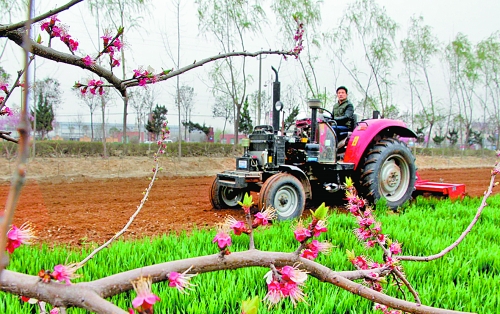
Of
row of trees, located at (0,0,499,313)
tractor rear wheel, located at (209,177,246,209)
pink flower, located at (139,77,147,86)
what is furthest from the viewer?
tractor rear wheel, located at (209,177,246,209)

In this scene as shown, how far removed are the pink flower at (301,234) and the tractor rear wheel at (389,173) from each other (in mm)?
5475

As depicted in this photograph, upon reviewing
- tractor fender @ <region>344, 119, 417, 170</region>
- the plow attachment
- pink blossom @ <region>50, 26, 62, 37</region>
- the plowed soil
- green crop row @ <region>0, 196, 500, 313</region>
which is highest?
pink blossom @ <region>50, 26, 62, 37</region>

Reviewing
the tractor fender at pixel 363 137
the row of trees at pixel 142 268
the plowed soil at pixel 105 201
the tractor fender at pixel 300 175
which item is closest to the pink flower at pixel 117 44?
the row of trees at pixel 142 268

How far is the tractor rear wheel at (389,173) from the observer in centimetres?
619

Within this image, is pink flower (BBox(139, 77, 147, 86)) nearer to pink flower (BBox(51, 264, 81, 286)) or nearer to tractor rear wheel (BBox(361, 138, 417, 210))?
pink flower (BBox(51, 264, 81, 286))

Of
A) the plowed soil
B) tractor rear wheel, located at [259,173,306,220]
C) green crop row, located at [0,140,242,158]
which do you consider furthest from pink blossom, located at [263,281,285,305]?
green crop row, located at [0,140,242,158]

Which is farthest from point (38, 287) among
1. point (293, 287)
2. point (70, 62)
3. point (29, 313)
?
point (29, 313)

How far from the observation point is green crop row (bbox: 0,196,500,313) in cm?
241

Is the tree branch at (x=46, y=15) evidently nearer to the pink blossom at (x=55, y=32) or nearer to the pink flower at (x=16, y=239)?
the pink blossom at (x=55, y=32)

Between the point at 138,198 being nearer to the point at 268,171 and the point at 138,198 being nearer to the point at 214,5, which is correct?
the point at 268,171

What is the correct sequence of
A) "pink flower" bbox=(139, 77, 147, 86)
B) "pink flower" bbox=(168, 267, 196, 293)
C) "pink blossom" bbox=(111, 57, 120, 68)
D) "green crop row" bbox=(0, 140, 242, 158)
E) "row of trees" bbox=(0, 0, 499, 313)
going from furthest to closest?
"green crop row" bbox=(0, 140, 242, 158) → "pink blossom" bbox=(111, 57, 120, 68) → "pink flower" bbox=(139, 77, 147, 86) → "pink flower" bbox=(168, 267, 196, 293) → "row of trees" bbox=(0, 0, 499, 313)

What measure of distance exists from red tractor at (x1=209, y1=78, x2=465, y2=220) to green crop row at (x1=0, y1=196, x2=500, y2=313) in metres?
1.06

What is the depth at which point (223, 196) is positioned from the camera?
6441mm

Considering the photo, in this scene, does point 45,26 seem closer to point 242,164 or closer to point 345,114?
point 242,164
